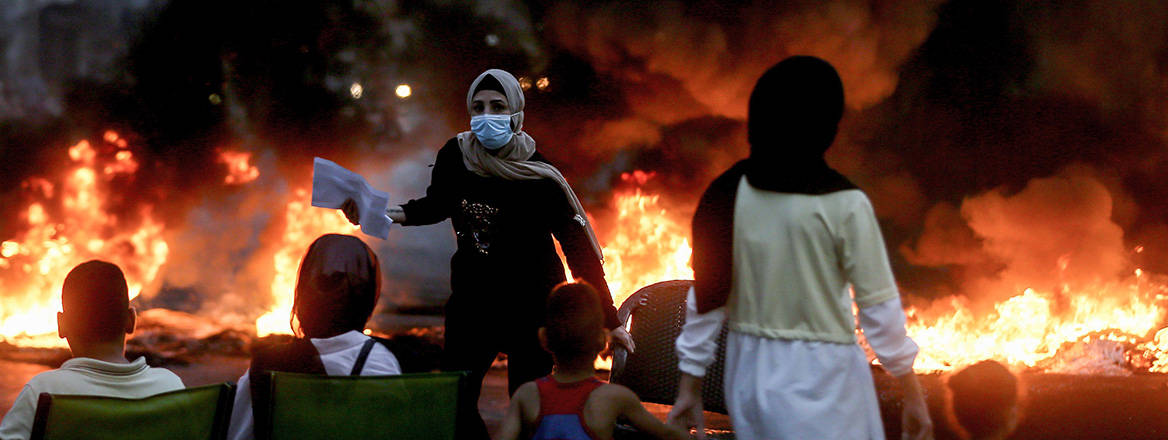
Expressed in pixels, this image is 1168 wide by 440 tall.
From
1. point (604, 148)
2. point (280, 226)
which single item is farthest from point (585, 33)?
point (280, 226)

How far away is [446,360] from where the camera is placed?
10.6 feet

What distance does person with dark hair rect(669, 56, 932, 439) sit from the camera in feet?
6.30

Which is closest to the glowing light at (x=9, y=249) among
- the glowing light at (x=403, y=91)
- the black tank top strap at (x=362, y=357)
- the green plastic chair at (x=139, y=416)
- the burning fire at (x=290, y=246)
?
the burning fire at (x=290, y=246)

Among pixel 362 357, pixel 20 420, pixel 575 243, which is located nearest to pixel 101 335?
pixel 20 420

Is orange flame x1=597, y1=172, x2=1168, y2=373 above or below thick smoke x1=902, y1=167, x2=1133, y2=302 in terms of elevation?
below

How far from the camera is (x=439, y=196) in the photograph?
3.37 meters

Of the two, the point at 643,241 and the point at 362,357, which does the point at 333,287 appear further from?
the point at 643,241

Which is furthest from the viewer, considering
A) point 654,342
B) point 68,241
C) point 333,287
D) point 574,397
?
point 68,241

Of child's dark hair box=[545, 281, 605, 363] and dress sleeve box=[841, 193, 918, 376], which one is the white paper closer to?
child's dark hair box=[545, 281, 605, 363]

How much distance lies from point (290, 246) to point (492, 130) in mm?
9257

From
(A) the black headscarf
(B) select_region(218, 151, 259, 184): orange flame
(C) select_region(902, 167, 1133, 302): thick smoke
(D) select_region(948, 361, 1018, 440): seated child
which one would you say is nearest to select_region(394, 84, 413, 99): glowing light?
(B) select_region(218, 151, 259, 184): orange flame

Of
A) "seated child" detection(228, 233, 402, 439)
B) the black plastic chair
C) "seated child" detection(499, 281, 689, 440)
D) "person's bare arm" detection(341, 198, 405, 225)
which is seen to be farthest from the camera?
"person's bare arm" detection(341, 198, 405, 225)

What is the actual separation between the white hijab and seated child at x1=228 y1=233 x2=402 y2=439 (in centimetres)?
107

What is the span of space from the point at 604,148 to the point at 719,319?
9.44 metres
